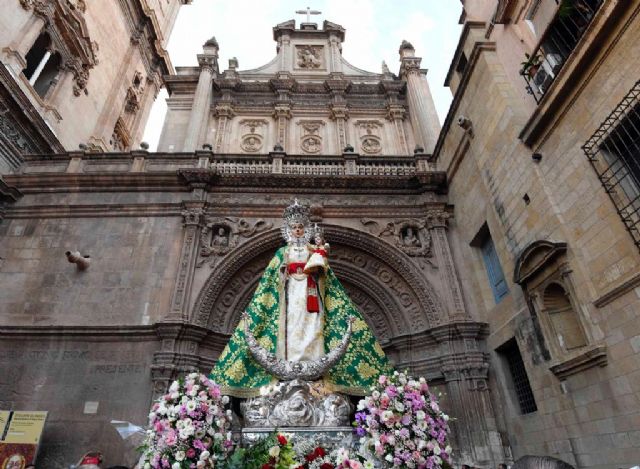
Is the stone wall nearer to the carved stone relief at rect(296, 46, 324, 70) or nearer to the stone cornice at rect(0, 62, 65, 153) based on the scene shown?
the carved stone relief at rect(296, 46, 324, 70)

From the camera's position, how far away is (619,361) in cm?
532

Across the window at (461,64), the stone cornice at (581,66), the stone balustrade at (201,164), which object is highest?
the window at (461,64)

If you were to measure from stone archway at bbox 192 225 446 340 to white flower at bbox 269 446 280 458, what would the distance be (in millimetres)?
6088

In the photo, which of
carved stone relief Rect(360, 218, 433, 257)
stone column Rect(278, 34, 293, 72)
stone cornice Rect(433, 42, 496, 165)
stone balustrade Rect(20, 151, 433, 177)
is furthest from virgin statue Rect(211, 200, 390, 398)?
stone column Rect(278, 34, 293, 72)

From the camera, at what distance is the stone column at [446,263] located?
953 centimetres

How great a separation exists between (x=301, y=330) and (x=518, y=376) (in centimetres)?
558

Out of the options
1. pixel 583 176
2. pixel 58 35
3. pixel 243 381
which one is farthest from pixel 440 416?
pixel 58 35

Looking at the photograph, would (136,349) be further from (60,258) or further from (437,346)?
(437,346)

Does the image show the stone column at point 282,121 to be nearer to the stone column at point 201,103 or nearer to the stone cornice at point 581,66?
the stone column at point 201,103

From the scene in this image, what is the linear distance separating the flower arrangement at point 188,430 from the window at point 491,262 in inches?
277

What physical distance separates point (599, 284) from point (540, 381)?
7.43 ft

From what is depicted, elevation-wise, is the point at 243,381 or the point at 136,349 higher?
the point at 136,349

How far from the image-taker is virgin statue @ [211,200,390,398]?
5.25 meters

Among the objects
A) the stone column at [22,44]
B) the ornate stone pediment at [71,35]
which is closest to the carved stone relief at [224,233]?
the stone column at [22,44]
